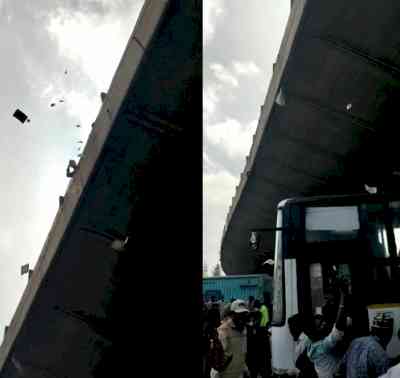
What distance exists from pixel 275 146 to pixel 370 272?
5914mm

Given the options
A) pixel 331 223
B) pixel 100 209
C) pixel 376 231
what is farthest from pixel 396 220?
pixel 100 209

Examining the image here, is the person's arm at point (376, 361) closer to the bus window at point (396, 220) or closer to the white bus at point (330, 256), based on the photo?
the white bus at point (330, 256)

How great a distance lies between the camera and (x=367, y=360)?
3814 millimetres

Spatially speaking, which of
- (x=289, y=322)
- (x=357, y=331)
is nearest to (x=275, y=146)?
(x=289, y=322)

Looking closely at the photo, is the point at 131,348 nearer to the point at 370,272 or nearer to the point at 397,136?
the point at 370,272

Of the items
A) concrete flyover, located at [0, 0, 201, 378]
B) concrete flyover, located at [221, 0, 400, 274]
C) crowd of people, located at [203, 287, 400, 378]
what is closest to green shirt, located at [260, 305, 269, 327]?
crowd of people, located at [203, 287, 400, 378]

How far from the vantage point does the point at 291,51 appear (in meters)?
8.13

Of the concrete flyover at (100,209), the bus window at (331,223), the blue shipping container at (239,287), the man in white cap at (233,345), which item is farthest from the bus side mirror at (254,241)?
the blue shipping container at (239,287)

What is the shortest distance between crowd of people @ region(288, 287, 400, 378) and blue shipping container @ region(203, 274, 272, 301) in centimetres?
1552

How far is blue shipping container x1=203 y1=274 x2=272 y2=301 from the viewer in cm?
2145

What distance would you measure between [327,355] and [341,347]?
0.19 meters

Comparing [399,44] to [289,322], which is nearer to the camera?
[289,322]

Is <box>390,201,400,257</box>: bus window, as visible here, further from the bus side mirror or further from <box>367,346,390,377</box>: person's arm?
<box>367,346,390,377</box>: person's arm

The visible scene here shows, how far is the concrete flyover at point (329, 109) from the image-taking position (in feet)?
25.0
